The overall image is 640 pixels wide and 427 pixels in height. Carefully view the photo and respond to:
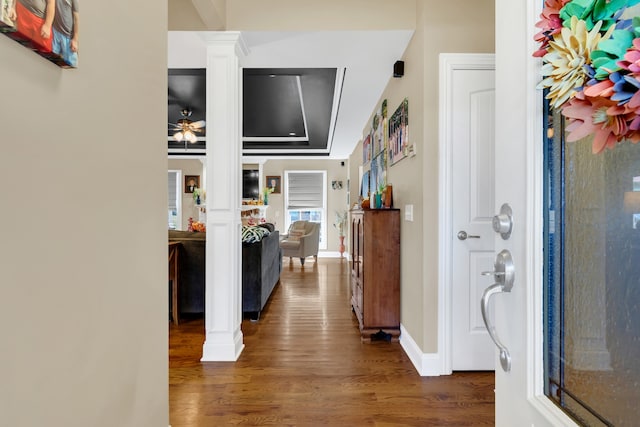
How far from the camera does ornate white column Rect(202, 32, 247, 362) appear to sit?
2529 millimetres

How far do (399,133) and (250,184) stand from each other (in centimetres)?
616

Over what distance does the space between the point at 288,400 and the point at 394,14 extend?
279 centimetres

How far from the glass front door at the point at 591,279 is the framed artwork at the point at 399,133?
224 centimetres

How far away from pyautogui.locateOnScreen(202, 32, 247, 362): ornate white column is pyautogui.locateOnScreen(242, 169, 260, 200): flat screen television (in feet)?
20.0

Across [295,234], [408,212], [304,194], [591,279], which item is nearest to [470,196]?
[408,212]

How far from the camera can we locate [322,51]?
2877mm

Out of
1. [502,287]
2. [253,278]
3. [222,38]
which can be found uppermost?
[222,38]

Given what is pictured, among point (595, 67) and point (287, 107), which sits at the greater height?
point (287, 107)

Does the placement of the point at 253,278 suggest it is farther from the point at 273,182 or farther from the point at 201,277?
the point at 273,182
